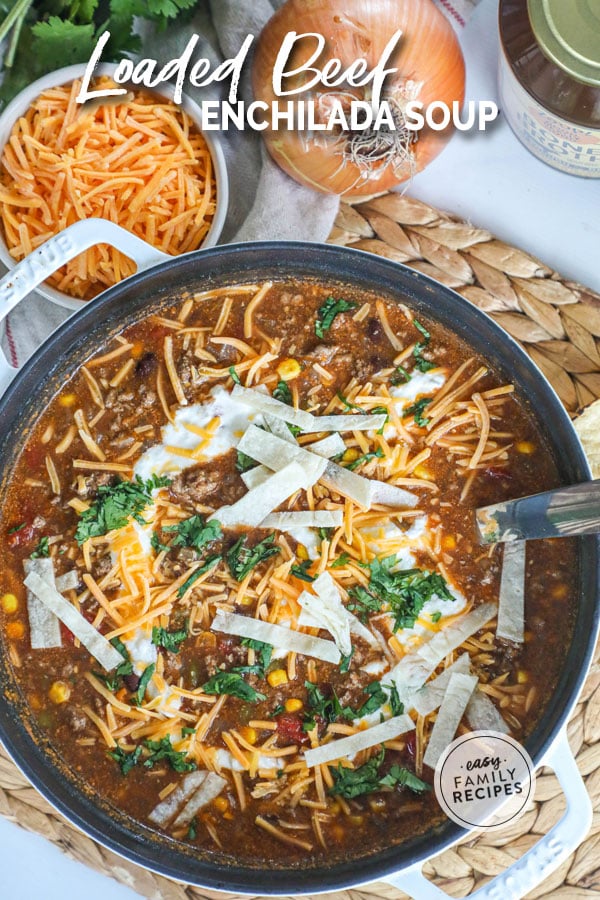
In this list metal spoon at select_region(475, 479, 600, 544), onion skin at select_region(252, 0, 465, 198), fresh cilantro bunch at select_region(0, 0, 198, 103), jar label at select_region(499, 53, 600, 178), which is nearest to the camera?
metal spoon at select_region(475, 479, 600, 544)

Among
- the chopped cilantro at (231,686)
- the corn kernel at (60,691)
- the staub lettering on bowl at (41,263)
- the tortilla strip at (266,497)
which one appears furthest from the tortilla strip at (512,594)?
the staub lettering on bowl at (41,263)

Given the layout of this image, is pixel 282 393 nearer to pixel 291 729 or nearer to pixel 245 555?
pixel 245 555

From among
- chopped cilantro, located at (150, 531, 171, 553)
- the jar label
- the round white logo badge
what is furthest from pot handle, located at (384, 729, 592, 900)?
the jar label

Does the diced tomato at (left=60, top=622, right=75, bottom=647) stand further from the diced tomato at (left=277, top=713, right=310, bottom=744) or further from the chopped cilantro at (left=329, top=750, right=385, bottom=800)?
the chopped cilantro at (left=329, top=750, right=385, bottom=800)

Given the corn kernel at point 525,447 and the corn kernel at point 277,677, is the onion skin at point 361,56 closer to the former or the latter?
the corn kernel at point 525,447

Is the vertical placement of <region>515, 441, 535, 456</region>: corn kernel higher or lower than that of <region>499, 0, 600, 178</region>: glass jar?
lower
